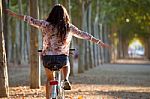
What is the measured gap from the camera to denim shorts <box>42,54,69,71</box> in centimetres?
878

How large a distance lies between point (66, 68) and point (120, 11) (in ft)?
118

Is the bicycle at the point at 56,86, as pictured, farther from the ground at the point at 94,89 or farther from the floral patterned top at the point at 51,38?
the ground at the point at 94,89

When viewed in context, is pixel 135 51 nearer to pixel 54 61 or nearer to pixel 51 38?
pixel 51 38

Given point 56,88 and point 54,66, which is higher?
point 54,66

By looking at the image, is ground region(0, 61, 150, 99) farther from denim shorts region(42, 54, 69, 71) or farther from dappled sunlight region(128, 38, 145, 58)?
dappled sunlight region(128, 38, 145, 58)

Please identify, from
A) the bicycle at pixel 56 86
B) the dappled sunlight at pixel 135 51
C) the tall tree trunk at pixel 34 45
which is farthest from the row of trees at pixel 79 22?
the dappled sunlight at pixel 135 51

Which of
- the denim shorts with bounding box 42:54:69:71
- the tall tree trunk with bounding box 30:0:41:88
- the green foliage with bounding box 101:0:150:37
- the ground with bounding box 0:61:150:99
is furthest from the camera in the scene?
the green foliage with bounding box 101:0:150:37

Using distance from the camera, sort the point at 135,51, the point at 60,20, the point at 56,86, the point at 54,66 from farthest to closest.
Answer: the point at 135,51
the point at 60,20
the point at 54,66
the point at 56,86

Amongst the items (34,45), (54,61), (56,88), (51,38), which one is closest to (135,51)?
(34,45)

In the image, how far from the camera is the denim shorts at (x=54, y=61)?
28.8 feet

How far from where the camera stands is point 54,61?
882 cm

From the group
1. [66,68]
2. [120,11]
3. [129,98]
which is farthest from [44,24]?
[120,11]

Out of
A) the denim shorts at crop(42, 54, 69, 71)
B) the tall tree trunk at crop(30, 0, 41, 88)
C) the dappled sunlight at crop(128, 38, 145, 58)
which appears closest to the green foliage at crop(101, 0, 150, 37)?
the tall tree trunk at crop(30, 0, 41, 88)

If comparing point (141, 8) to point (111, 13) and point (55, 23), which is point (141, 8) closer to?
point (111, 13)
